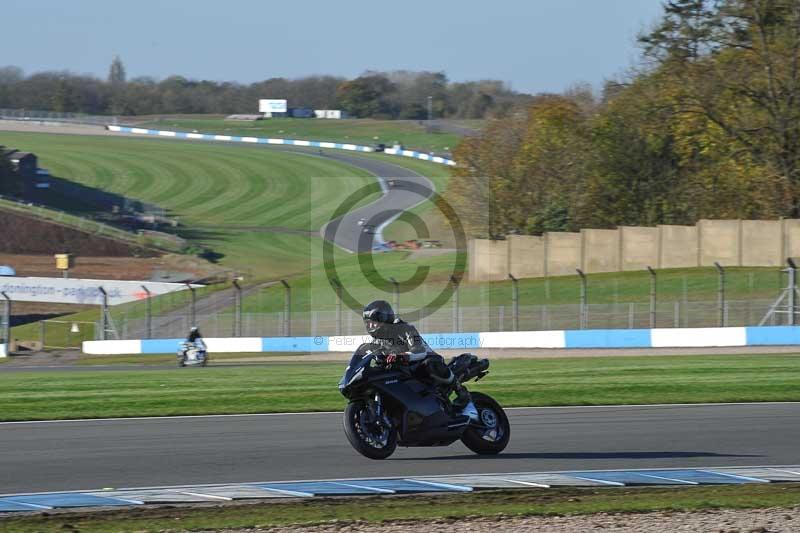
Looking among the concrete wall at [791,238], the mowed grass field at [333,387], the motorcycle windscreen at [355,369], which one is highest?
the concrete wall at [791,238]

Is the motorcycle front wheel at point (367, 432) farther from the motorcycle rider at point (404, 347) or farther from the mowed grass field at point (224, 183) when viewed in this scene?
the mowed grass field at point (224, 183)

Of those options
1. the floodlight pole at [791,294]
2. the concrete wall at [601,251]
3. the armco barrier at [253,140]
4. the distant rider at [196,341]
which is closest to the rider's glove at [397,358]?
the distant rider at [196,341]

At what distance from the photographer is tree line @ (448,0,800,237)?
56.2 m

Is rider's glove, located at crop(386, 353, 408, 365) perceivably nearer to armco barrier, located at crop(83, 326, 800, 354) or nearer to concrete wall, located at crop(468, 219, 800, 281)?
armco barrier, located at crop(83, 326, 800, 354)

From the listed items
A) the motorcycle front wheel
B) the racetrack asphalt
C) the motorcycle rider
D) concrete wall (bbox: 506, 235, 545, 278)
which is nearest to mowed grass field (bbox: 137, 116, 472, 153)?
concrete wall (bbox: 506, 235, 545, 278)

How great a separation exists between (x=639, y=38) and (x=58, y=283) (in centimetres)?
Result: 3599

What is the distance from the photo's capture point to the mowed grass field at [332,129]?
135500 millimetres

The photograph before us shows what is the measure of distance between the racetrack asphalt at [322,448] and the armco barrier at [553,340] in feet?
58.9

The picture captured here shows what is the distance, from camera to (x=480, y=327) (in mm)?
37531

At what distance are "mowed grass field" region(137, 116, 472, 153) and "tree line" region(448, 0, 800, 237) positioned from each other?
204ft

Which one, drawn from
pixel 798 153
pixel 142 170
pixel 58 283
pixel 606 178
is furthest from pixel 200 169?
pixel 798 153

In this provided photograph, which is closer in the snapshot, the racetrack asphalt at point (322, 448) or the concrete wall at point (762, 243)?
the racetrack asphalt at point (322, 448)

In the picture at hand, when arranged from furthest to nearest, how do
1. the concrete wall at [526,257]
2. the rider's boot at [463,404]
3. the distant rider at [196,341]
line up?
the concrete wall at [526,257], the distant rider at [196,341], the rider's boot at [463,404]

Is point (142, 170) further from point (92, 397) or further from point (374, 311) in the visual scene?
point (374, 311)
